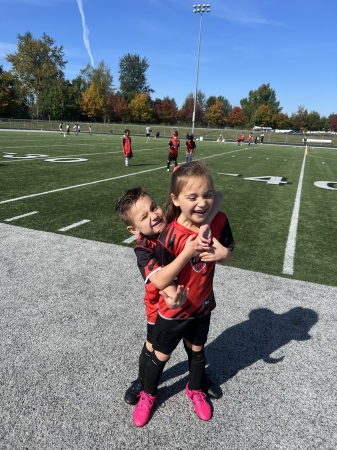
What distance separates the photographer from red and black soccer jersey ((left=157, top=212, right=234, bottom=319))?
1870 millimetres

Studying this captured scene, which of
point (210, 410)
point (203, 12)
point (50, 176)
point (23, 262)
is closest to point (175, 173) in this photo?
point (210, 410)

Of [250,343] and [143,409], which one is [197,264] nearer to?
[143,409]

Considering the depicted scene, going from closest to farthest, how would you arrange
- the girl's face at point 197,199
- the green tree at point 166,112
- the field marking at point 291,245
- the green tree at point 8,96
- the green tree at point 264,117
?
the girl's face at point 197,199 → the field marking at point 291,245 → the green tree at point 8,96 → the green tree at point 166,112 → the green tree at point 264,117

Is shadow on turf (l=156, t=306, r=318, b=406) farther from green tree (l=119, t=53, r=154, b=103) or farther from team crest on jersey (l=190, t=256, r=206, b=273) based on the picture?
green tree (l=119, t=53, r=154, b=103)

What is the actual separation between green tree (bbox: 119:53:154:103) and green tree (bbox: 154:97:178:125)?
25.6 m

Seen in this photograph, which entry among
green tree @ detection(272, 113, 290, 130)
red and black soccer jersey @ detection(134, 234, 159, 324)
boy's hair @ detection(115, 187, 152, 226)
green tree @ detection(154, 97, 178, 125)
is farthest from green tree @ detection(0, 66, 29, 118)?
red and black soccer jersey @ detection(134, 234, 159, 324)

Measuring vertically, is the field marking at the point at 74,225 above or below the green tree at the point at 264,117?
below

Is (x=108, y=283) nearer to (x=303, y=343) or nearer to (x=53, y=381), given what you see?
(x=53, y=381)

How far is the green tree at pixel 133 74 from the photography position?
4481 inches

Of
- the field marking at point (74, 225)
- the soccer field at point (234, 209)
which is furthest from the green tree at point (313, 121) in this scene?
the field marking at point (74, 225)

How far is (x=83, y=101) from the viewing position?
3044 inches

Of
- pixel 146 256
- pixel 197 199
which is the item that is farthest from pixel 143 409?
pixel 197 199

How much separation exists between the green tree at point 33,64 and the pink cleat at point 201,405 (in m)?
85.7

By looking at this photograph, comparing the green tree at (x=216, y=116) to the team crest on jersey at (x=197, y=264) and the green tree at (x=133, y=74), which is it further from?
the team crest on jersey at (x=197, y=264)
